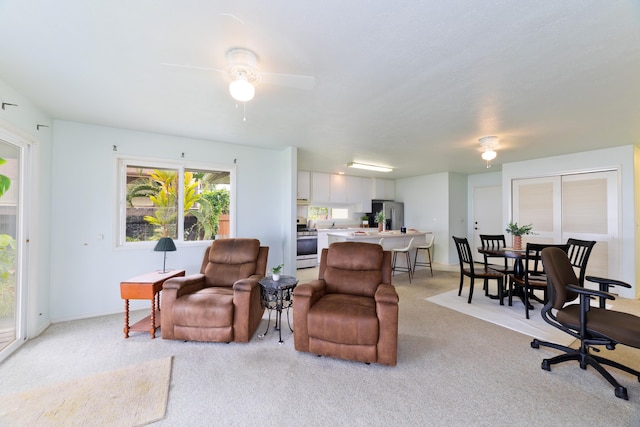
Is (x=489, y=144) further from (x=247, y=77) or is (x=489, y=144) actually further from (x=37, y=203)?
(x=37, y=203)

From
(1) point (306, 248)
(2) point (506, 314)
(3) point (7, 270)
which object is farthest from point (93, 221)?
(2) point (506, 314)

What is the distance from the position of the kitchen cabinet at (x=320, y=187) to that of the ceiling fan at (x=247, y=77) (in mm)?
4397

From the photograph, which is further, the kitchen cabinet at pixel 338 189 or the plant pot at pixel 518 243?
the kitchen cabinet at pixel 338 189

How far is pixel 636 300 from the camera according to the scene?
3984mm

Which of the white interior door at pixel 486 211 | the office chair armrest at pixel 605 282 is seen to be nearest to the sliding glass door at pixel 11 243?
the office chair armrest at pixel 605 282

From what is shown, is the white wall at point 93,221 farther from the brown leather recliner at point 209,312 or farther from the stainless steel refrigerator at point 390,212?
the stainless steel refrigerator at point 390,212

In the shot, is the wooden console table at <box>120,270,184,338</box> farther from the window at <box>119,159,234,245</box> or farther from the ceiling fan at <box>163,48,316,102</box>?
the ceiling fan at <box>163,48,316,102</box>

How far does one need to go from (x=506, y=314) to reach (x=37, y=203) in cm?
558

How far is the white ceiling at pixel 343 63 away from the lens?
4.82 ft

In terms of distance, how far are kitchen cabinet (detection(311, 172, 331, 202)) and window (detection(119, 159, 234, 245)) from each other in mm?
2784

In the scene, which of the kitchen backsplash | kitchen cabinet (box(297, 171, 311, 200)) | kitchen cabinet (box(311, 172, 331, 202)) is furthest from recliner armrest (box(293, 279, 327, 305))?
the kitchen backsplash

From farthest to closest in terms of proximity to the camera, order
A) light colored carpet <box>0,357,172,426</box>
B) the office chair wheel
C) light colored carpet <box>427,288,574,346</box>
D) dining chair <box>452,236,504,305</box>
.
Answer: dining chair <box>452,236,504,305</box>, light colored carpet <box>427,288,574,346</box>, the office chair wheel, light colored carpet <box>0,357,172,426</box>

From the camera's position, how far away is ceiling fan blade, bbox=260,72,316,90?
2088 millimetres

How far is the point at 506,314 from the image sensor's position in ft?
11.1
